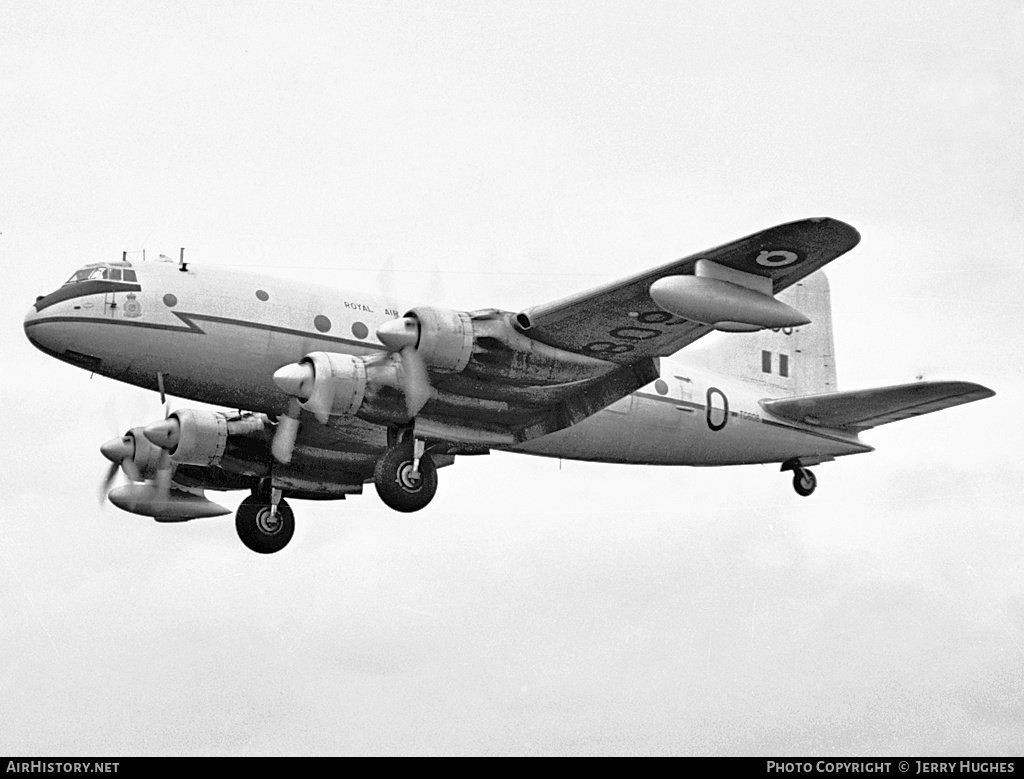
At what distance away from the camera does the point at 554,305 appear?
2466 cm

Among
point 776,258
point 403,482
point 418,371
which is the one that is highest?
point 776,258

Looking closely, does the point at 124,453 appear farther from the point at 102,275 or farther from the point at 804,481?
the point at 804,481

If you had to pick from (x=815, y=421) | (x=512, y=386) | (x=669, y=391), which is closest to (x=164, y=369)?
(x=512, y=386)

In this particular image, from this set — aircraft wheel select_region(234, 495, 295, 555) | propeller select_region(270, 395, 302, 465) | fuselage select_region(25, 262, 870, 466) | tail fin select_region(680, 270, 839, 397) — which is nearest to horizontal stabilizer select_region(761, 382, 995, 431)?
tail fin select_region(680, 270, 839, 397)

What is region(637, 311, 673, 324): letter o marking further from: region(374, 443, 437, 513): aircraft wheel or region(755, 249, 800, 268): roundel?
region(374, 443, 437, 513): aircraft wheel

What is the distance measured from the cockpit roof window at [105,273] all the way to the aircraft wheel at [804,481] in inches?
558

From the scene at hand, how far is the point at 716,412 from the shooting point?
29391 mm

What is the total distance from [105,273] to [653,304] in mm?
9526

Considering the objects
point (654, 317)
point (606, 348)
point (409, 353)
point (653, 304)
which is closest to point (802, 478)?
point (606, 348)

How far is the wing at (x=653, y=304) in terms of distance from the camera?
71.9 feet

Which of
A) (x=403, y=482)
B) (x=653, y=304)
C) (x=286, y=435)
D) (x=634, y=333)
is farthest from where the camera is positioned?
(x=286, y=435)

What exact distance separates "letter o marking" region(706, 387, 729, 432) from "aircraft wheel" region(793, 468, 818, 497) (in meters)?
2.34

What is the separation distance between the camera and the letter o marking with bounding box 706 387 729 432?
2933 cm
